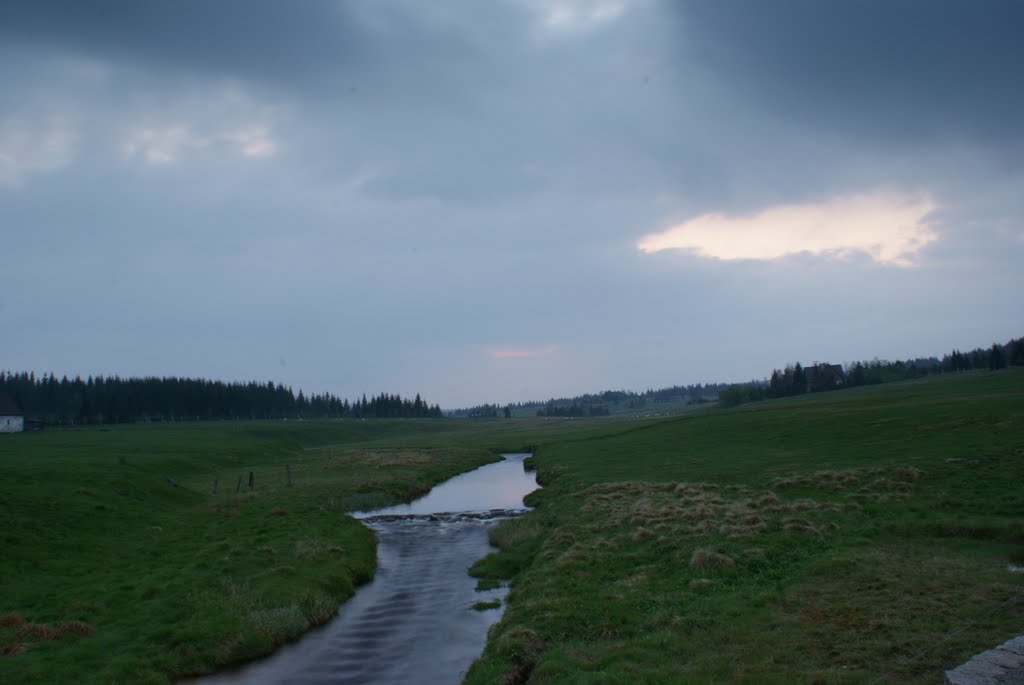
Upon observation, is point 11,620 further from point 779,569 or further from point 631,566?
point 779,569

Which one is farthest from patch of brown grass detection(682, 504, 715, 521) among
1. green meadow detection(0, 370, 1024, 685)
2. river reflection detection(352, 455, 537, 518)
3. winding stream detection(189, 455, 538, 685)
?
river reflection detection(352, 455, 537, 518)

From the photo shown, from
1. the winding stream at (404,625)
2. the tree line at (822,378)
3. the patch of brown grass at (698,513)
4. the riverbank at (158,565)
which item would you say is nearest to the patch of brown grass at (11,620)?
the riverbank at (158,565)

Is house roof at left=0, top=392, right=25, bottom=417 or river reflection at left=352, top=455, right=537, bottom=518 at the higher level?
house roof at left=0, top=392, right=25, bottom=417

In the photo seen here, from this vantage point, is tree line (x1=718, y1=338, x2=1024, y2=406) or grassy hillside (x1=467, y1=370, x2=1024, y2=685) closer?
grassy hillside (x1=467, y1=370, x2=1024, y2=685)

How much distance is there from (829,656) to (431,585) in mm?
17856

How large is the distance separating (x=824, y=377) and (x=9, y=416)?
195062 mm

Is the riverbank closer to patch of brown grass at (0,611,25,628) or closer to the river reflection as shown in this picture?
patch of brown grass at (0,611,25,628)

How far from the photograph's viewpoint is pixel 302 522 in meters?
38.0

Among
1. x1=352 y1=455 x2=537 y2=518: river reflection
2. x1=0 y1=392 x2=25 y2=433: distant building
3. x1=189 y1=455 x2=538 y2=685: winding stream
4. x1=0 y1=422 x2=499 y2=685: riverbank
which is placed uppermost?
x1=0 y1=392 x2=25 y2=433: distant building

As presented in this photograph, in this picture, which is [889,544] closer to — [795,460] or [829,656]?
[829,656]

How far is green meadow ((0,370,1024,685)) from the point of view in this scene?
1545 centimetres

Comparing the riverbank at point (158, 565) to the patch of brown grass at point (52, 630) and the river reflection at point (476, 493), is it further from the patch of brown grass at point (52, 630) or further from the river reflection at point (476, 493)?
the river reflection at point (476, 493)

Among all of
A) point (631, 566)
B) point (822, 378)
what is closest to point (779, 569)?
point (631, 566)

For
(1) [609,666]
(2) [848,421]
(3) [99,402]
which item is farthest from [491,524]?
(3) [99,402]
